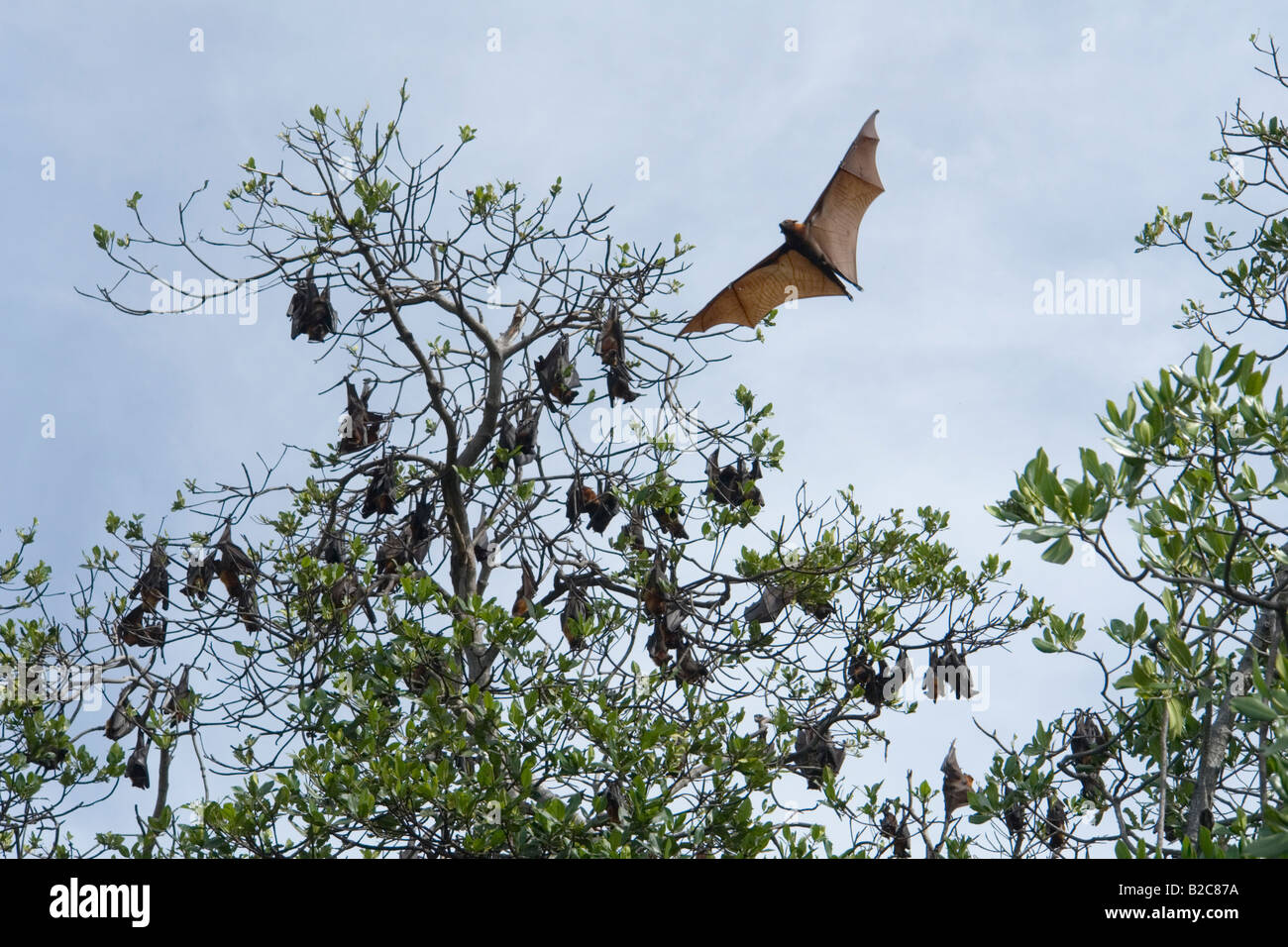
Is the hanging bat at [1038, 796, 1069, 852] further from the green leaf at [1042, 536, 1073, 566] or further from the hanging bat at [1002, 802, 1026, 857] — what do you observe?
the green leaf at [1042, 536, 1073, 566]

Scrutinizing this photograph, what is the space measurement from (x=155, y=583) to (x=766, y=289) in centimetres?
555

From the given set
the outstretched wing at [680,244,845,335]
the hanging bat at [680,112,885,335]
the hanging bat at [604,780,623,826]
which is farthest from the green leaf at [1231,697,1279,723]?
the hanging bat at [680,112,885,335]

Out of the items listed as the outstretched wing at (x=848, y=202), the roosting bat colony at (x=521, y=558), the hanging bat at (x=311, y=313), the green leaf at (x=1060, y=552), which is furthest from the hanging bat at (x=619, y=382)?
the green leaf at (x=1060, y=552)

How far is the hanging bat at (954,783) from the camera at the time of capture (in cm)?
748

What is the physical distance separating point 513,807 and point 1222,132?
6.75 meters

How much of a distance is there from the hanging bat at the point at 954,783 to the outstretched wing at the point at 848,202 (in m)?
4.60

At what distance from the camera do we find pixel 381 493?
771 centimetres

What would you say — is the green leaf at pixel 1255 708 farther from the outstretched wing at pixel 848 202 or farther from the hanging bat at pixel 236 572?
the outstretched wing at pixel 848 202

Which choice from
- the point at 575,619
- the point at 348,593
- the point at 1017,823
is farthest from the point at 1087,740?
the point at 348,593

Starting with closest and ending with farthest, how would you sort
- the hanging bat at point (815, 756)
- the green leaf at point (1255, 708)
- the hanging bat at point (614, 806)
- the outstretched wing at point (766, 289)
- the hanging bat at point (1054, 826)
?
the green leaf at point (1255, 708)
the hanging bat at point (1054, 826)
the hanging bat at point (614, 806)
the hanging bat at point (815, 756)
the outstretched wing at point (766, 289)

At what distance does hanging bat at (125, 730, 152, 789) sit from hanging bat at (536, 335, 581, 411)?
3.66 meters

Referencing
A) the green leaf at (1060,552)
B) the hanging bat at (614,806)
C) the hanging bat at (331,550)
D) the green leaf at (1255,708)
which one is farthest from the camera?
the hanging bat at (331,550)
